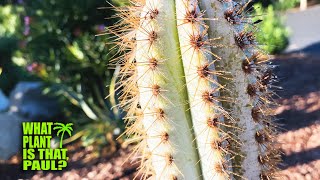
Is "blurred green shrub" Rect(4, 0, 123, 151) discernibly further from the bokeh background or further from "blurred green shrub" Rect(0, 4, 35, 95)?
"blurred green shrub" Rect(0, 4, 35, 95)

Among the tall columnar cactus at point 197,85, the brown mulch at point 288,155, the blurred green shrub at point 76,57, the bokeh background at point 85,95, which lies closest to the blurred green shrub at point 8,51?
the bokeh background at point 85,95

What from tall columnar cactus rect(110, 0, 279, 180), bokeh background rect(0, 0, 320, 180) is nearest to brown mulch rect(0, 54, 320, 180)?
bokeh background rect(0, 0, 320, 180)

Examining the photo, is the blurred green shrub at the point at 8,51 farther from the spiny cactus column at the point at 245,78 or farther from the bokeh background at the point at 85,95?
the spiny cactus column at the point at 245,78

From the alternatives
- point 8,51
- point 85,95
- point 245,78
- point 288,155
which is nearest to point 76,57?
point 85,95

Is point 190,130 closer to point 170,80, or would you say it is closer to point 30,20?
point 170,80

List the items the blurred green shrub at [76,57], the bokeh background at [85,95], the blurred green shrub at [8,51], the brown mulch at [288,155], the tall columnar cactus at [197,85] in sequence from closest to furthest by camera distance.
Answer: the tall columnar cactus at [197,85] < the brown mulch at [288,155] < the bokeh background at [85,95] < the blurred green shrub at [76,57] < the blurred green shrub at [8,51]

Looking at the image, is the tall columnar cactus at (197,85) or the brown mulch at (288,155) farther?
the brown mulch at (288,155)
